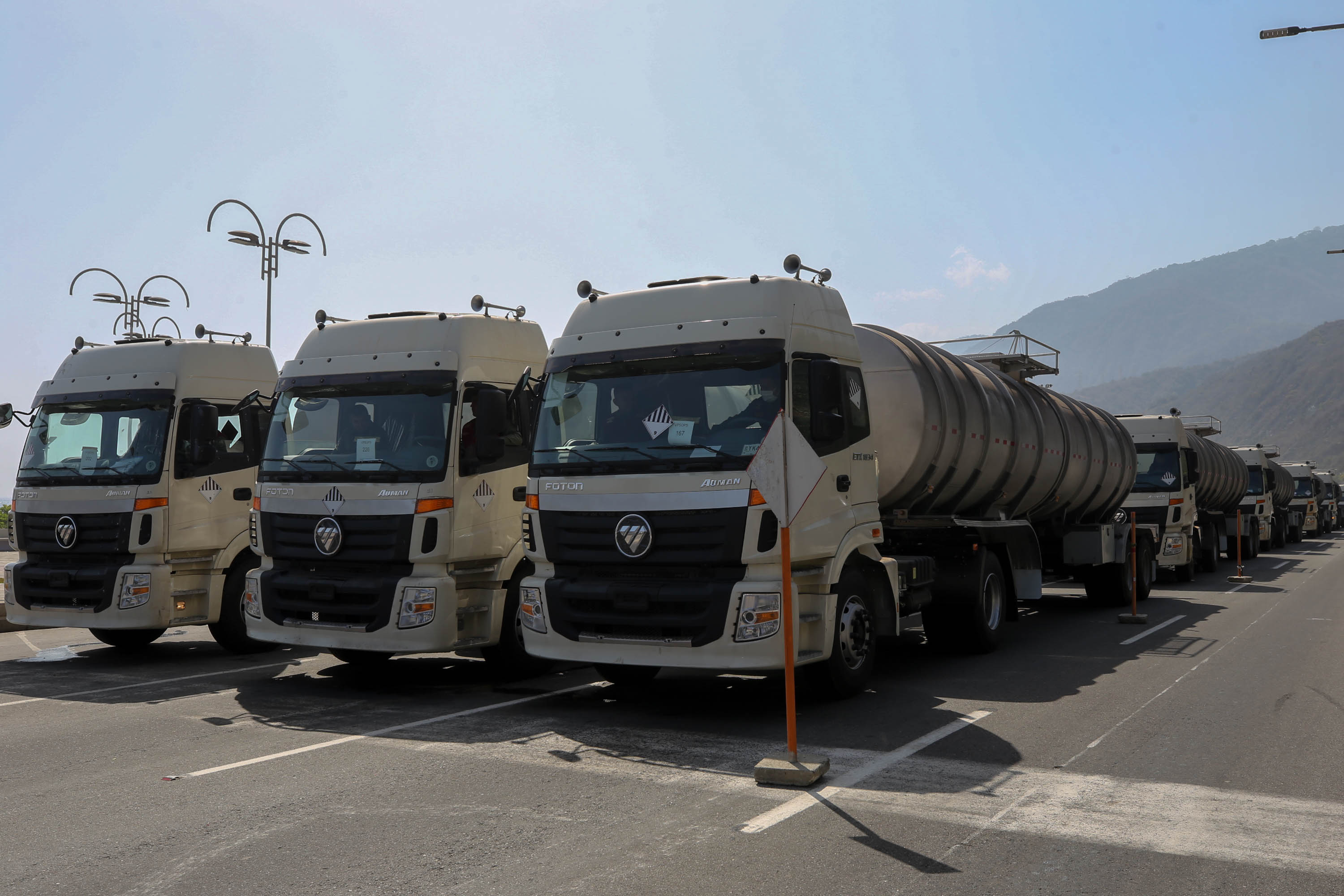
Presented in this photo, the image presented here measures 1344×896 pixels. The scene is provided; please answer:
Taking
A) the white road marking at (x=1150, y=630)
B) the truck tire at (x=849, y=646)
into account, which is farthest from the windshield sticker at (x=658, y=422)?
the white road marking at (x=1150, y=630)

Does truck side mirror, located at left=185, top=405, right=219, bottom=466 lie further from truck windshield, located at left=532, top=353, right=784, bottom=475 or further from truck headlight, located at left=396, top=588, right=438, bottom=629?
truck windshield, located at left=532, top=353, right=784, bottom=475

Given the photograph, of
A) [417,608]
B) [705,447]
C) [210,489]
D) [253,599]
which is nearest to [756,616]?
[705,447]

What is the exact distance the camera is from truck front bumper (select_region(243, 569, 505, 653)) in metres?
9.61

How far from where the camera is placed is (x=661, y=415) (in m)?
8.62

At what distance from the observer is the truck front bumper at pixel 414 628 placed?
9609mm

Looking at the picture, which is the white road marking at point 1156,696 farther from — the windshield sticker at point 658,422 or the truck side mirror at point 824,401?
the windshield sticker at point 658,422

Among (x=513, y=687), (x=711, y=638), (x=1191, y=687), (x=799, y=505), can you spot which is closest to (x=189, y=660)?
(x=513, y=687)

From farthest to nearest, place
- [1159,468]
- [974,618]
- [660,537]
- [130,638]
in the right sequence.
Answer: [1159,468] → [130,638] → [974,618] → [660,537]

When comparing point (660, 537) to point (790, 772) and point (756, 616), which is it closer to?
point (756, 616)

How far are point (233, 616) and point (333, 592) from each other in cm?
334

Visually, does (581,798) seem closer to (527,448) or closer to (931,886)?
(931,886)

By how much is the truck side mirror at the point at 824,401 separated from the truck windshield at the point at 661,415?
25cm

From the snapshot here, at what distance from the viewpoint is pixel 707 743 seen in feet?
25.6

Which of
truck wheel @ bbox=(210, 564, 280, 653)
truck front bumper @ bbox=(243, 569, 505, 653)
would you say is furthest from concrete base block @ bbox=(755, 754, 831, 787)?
truck wheel @ bbox=(210, 564, 280, 653)
